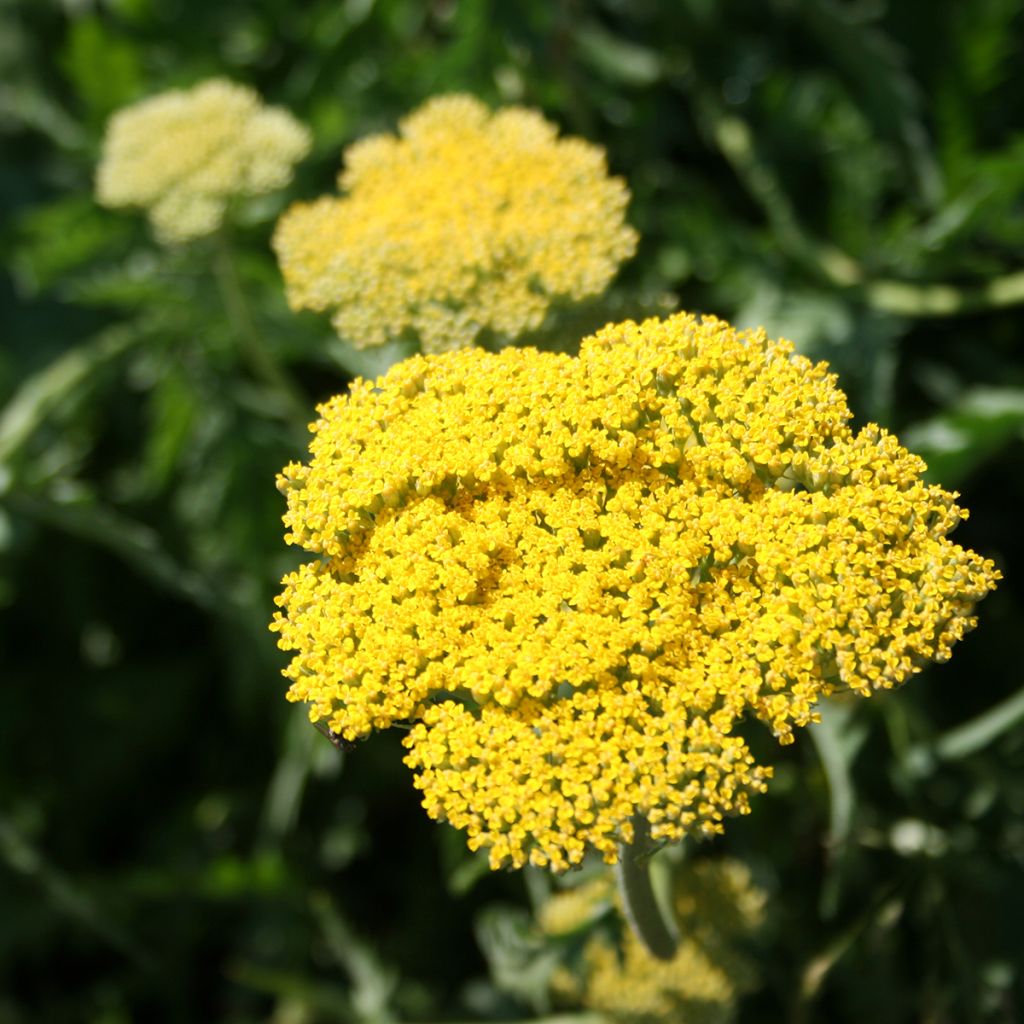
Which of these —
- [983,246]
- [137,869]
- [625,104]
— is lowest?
[137,869]

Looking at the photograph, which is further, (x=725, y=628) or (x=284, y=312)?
(x=284, y=312)

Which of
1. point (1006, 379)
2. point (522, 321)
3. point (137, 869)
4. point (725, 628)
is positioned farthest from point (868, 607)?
point (137, 869)

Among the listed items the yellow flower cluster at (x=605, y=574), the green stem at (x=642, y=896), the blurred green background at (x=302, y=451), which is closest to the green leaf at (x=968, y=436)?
the blurred green background at (x=302, y=451)

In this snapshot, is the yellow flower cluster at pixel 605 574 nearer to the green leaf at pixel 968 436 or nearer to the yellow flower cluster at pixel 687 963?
the green leaf at pixel 968 436

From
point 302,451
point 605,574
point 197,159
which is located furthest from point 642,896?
point 197,159

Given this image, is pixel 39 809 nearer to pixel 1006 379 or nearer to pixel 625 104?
pixel 625 104

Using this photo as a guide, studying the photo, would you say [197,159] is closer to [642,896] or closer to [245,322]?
[245,322]

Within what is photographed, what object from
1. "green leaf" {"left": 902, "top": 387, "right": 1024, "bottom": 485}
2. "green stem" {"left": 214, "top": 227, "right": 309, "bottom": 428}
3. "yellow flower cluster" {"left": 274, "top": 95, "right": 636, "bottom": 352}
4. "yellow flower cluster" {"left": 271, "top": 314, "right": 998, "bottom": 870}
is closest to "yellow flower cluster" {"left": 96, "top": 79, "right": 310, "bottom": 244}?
"green stem" {"left": 214, "top": 227, "right": 309, "bottom": 428}
